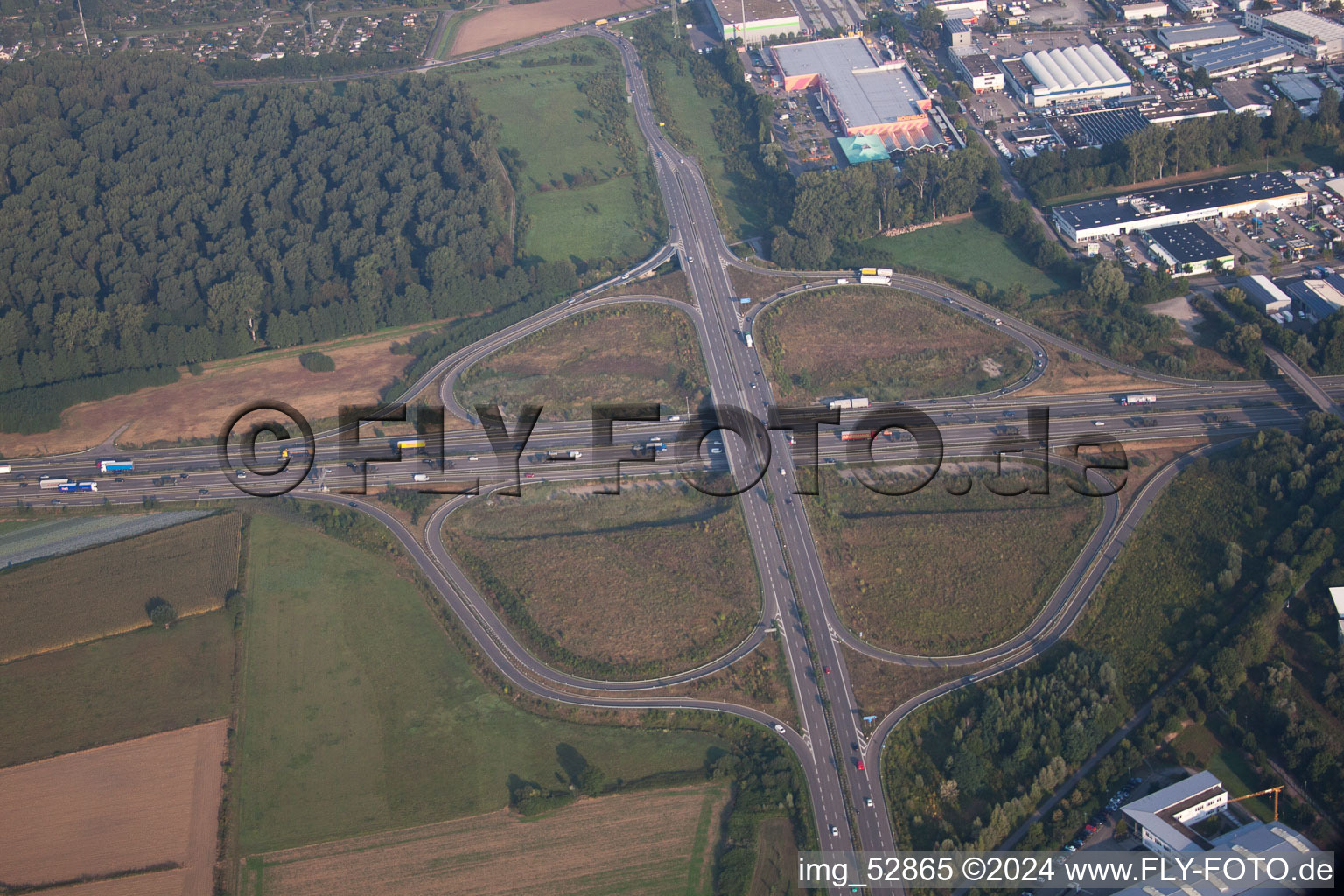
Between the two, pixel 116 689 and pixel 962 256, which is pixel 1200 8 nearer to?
pixel 962 256

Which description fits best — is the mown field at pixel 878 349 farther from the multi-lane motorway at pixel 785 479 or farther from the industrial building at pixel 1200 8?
the industrial building at pixel 1200 8

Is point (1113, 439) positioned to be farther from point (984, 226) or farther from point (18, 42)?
point (18, 42)

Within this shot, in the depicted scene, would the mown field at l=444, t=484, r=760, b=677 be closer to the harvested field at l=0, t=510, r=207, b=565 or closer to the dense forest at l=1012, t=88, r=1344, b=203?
the harvested field at l=0, t=510, r=207, b=565

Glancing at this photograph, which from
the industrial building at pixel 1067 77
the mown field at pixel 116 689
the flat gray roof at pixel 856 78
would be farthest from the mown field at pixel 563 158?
Result: the mown field at pixel 116 689

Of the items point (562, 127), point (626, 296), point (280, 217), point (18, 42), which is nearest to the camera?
point (626, 296)

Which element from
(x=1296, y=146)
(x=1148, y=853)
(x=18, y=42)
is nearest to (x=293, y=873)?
(x=1148, y=853)

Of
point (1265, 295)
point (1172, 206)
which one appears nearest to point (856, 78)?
point (1172, 206)
